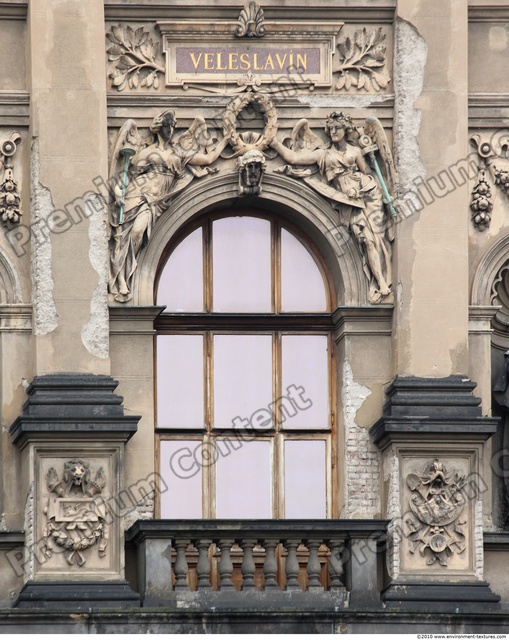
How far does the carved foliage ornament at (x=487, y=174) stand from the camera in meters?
28.6

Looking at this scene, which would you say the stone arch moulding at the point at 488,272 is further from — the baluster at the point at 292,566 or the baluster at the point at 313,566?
the baluster at the point at 292,566

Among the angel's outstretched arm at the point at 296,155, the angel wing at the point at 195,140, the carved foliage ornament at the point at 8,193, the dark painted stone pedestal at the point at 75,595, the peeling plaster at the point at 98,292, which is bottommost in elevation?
the dark painted stone pedestal at the point at 75,595

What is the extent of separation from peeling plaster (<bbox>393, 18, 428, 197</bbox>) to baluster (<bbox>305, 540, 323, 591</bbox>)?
3.94m

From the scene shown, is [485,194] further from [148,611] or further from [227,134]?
[148,611]

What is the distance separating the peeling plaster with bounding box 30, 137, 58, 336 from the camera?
2758 centimetres

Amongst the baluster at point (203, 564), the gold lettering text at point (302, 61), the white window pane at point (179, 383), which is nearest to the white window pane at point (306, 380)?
the white window pane at point (179, 383)

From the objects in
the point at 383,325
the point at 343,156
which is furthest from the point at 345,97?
the point at 383,325

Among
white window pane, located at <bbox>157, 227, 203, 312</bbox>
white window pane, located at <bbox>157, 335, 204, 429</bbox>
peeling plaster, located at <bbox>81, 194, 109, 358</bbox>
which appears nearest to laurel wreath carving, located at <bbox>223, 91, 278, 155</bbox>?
white window pane, located at <bbox>157, 227, 203, 312</bbox>

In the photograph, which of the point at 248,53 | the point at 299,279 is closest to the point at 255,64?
the point at 248,53

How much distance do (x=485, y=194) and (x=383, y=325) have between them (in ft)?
6.15

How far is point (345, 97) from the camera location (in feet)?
93.6

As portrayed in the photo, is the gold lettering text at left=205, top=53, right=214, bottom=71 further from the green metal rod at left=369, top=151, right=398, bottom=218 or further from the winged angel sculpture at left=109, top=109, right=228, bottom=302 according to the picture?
the green metal rod at left=369, top=151, right=398, bottom=218

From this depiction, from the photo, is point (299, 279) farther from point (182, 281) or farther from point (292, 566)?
point (292, 566)

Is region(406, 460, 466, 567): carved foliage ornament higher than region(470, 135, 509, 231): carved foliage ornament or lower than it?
lower
